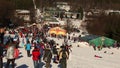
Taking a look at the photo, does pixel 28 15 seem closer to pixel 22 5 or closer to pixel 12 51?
pixel 22 5

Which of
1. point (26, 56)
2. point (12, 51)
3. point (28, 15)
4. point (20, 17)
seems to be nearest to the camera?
Answer: point (12, 51)

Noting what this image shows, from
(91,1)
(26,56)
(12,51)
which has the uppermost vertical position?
(12,51)

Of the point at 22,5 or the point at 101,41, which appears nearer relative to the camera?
the point at 101,41

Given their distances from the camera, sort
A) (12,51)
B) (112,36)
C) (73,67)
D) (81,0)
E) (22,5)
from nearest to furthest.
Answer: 1. (12,51)
2. (73,67)
3. (112,36)
4. (22,5)
5. (81,0)

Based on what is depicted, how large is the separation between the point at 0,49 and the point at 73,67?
19.2 feet

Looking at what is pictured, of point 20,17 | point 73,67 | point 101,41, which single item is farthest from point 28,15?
point 73,67

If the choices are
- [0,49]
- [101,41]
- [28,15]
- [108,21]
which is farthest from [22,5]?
[0,49]

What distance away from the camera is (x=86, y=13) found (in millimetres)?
114125

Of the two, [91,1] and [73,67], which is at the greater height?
[73,67]

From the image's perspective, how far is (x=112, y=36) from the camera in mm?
60969

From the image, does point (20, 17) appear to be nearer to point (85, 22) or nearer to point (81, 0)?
point (85, 22)

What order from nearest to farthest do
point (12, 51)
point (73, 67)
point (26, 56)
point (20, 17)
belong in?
point (12, 51) < point (73, 67) < point (26, 56) < point (20, 17)

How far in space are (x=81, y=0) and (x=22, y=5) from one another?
1944 inches

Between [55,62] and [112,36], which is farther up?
[55,62]
